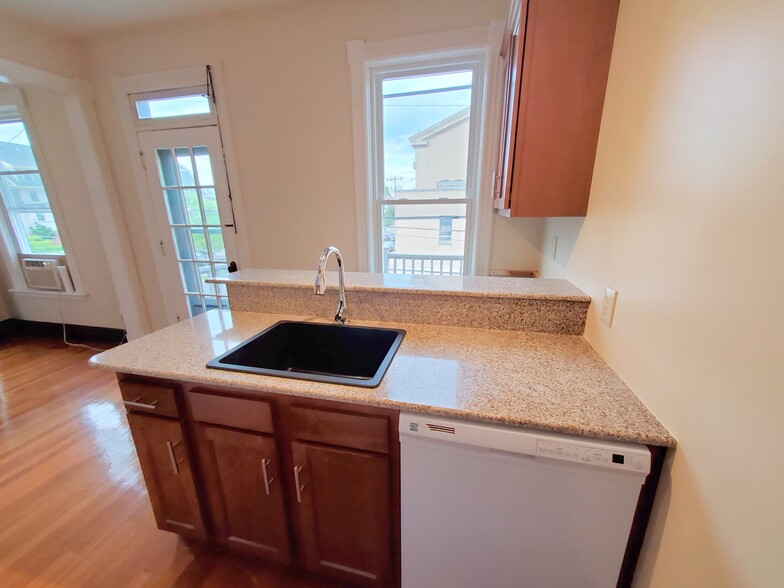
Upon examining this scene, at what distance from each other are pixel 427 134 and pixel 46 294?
4.45 m

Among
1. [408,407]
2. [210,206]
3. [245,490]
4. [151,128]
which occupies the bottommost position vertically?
[245,490]

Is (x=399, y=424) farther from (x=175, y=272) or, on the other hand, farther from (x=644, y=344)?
(x=175, y=272)

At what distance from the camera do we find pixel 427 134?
2209 mm

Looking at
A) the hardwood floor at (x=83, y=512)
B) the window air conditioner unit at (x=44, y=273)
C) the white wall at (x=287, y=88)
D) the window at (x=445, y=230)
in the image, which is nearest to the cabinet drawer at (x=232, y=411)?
the hardwood floor at (x=83, y=512)

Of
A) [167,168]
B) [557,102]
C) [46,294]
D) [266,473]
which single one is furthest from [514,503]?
[46,294]

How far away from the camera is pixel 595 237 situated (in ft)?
3.63

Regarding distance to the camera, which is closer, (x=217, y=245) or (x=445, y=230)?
(x=445, y=230)

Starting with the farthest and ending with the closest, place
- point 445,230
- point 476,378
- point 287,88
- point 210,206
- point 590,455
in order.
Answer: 1. point 210,206
2. point 445,230
3. point 287,88
4. point 476,378
5. point 590,455

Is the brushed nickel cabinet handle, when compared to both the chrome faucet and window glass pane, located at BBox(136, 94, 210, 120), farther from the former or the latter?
window glass pane, located at BBox(136, 94, 210, 120)

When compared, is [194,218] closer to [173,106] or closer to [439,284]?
[173,106]

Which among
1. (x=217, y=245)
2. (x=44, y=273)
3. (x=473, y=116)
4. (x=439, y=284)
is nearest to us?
(x=439, y=284)

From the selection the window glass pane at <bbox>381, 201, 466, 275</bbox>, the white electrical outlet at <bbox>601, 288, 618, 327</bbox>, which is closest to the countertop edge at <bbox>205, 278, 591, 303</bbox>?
the white electrical outlet at <bbox>601, 288, 618, 327</bbox>

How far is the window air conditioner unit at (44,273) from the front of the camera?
3.16 metres

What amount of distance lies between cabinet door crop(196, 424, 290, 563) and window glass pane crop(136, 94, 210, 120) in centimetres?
259
